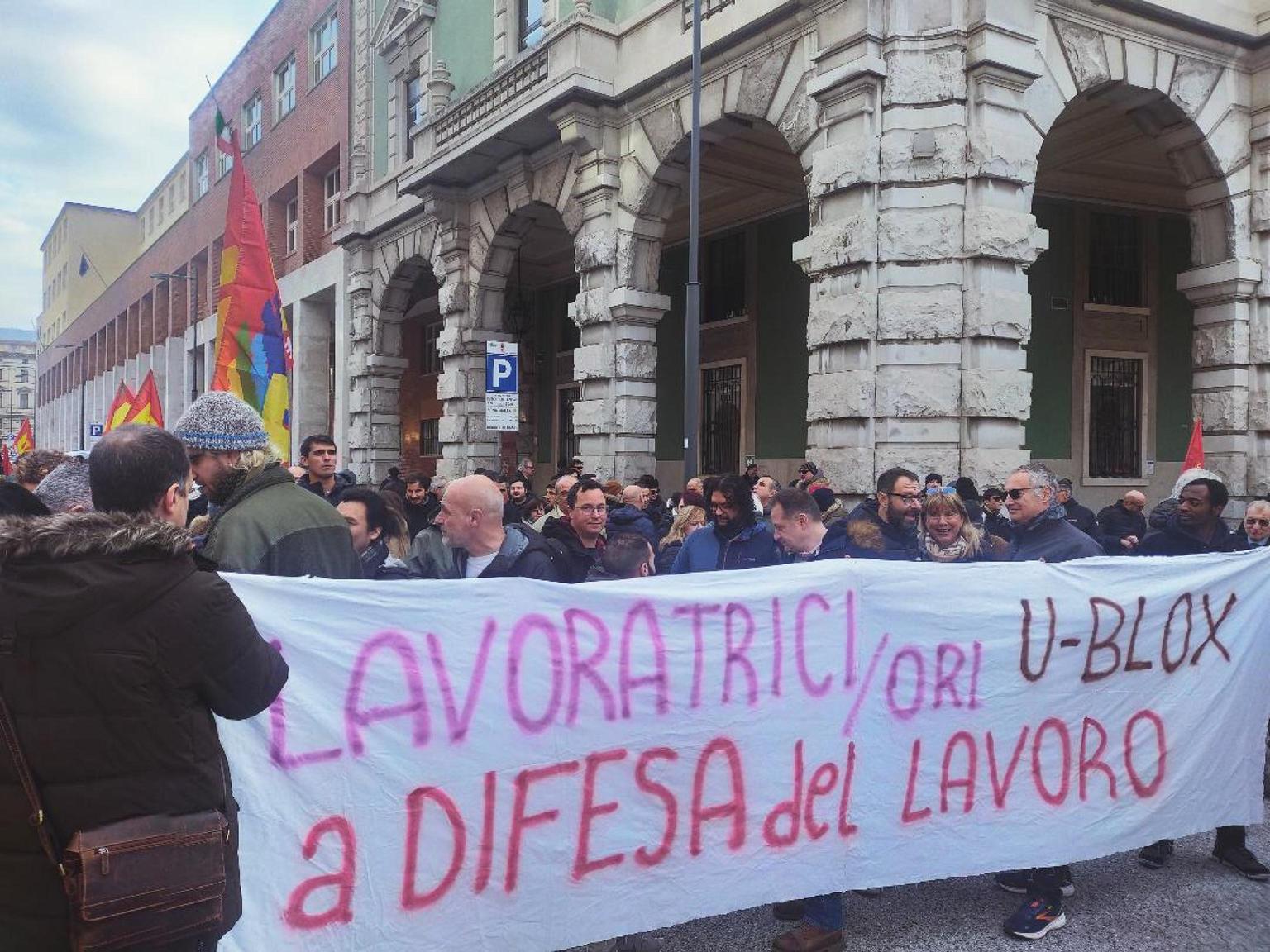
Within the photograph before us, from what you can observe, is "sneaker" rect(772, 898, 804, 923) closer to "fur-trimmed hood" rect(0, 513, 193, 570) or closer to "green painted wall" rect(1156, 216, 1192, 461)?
"fur-trimmed hood" rect(0, 513, 193, 570)

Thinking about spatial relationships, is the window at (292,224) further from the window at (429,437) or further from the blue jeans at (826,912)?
the blue jeans at (826,912)

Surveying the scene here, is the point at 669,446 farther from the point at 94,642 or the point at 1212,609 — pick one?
the point at 94,642

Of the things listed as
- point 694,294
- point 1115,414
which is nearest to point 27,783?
point 694,294

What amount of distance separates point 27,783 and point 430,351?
26.2 m

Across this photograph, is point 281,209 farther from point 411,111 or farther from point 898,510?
point 898,510

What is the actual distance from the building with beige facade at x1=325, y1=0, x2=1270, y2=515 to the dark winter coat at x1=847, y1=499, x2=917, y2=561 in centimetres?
360

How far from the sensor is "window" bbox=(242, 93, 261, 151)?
27.9 meters

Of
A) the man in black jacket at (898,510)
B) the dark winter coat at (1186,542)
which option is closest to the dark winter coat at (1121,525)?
the dark winter coat at (1186,542)

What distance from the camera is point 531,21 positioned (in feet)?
49.2

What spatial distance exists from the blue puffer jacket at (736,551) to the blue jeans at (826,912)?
5.70 feet

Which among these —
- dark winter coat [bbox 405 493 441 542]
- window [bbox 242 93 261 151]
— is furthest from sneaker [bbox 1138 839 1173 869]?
window [bbox 242 93 261 151]

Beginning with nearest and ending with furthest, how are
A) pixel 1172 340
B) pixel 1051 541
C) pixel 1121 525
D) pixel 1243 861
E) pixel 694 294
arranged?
pixel 1243 861, pixel 1051 541, pixel 1121 525, pixel 694 294, pixel 1172 340

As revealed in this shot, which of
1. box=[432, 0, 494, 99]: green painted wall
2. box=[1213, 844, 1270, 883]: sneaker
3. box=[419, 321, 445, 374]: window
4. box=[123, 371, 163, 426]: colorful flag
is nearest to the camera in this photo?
box=[1213, 844, 1270, 883]: sneaker

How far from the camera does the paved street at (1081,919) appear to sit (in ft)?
11.5
